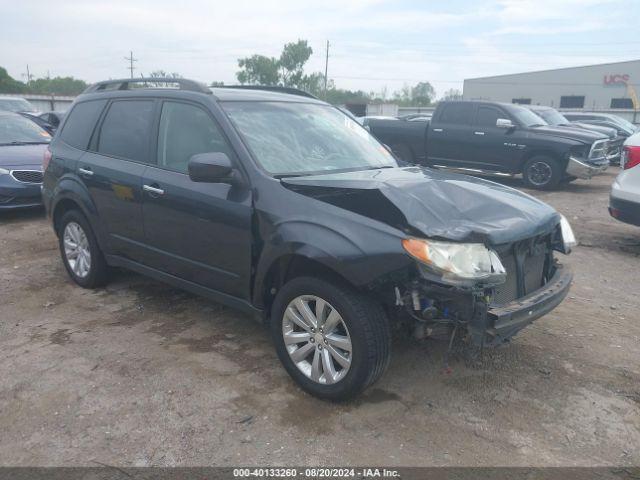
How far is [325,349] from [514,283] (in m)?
1.20

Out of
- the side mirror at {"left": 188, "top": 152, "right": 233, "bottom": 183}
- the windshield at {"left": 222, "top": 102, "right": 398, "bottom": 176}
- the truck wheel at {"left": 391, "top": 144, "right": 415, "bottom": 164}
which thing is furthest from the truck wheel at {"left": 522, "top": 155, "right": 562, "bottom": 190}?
the side mirror at {"left": 188, "top": 152, "right": 233, "bottom": 183}

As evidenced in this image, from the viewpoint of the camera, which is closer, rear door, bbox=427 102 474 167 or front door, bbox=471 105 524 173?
front door, bbox=471 105 524 173

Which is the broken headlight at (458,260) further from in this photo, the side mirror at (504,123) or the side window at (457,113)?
the side window at (457,113)

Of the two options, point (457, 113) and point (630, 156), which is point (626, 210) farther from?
point (457, 113)

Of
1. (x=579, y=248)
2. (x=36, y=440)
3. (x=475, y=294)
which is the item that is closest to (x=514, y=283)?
(x=475, y=294)

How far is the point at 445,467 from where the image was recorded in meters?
2.75

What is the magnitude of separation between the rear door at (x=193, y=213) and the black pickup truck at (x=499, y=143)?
909cm

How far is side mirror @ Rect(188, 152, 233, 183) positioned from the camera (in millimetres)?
3467

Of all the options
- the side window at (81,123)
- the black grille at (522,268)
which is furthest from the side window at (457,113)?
the black grille at (522,268)

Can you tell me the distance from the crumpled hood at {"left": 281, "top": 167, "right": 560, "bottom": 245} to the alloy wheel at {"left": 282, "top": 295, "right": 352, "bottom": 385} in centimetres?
63

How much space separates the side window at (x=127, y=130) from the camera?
4.42m

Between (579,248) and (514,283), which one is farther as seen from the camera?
(579,248)

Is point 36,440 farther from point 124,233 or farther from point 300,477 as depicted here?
point 124,233

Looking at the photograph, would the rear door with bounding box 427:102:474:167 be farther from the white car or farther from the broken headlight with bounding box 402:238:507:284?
the broken headlight with bounding box 402:238:507:284
